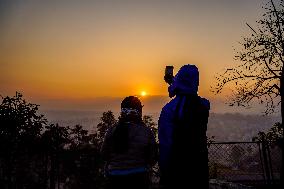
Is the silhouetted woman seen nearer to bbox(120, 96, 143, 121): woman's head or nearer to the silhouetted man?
bbox(120, 96, 143, 121): woman's head

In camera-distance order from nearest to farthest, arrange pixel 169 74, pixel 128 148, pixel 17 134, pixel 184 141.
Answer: pixel 184 141 → pixel 128 148 → pixel 169 74 → pixel 17 134

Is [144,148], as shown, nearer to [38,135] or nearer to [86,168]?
[38,135]

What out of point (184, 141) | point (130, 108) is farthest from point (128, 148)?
point (184, 141)

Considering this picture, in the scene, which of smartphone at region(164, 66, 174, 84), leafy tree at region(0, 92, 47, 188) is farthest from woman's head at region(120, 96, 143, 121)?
leafy tree at region(0, 92, 47, 188)

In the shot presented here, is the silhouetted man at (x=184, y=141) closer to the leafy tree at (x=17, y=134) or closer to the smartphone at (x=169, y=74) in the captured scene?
the smartphone at (x=169, y=74)

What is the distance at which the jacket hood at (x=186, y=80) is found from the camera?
3.45 meters

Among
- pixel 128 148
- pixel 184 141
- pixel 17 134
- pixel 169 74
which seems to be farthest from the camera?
pixel 17 134

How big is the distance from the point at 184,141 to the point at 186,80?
2.08 ft

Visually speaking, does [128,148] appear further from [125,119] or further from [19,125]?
[19,125]

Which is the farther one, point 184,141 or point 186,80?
point 186,80

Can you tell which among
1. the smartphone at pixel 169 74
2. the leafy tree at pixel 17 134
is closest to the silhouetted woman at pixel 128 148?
the smartphone at pixel 169 74

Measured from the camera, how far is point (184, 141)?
128 inches

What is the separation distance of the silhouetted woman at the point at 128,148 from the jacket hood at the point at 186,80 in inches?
52.0

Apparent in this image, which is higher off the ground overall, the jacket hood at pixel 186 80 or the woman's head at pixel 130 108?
the jacket hood at pixel 186 80
